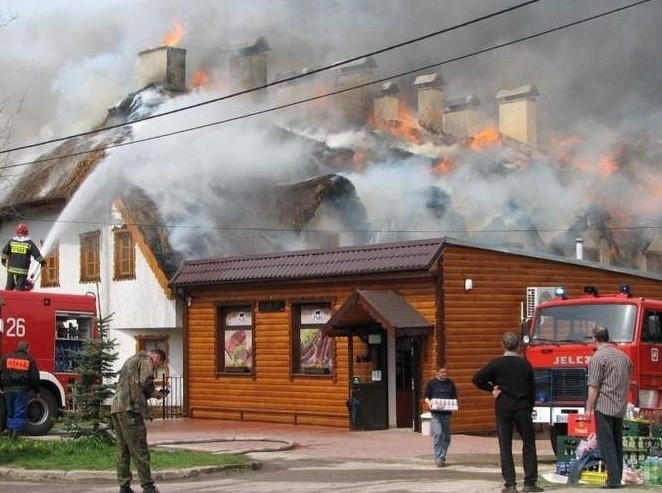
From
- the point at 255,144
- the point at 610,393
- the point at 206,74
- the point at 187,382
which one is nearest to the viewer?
the point at 610,393

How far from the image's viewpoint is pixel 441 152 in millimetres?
42031

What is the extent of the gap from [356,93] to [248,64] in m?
4.58

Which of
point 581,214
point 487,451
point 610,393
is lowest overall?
point 487,451

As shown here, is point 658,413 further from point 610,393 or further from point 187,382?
point 187,382

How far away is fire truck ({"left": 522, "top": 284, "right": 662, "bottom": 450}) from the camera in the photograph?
17219 millimetres

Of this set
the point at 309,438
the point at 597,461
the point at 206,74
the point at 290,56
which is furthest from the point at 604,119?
the point at 597,461

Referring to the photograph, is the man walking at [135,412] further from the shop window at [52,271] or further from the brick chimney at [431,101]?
the brick chimney at [431,101]

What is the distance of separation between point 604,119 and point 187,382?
2184cm

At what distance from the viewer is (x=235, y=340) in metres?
27.1

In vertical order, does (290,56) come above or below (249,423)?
above

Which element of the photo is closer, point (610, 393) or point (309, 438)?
point (610, 393)

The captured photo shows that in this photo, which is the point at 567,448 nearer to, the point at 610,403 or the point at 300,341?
the point at 610,403

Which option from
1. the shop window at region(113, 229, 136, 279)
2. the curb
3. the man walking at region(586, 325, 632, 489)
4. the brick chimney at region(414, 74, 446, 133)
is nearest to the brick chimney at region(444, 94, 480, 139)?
the brick chimney at region(414, 74, 446, 133)

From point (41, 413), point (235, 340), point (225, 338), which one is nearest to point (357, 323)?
point (235, 340)
